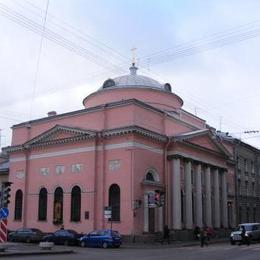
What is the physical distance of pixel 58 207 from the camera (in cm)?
4712

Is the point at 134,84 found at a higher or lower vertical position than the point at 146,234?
higher

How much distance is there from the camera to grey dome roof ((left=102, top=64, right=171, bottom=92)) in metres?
54.4

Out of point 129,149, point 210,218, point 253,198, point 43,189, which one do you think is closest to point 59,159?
point 43,189

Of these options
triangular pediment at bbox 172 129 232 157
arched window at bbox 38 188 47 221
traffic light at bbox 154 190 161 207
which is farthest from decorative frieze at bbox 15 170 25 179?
triangular pediment at bbox 172 129 232 157

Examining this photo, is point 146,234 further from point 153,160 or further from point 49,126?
point 49,126

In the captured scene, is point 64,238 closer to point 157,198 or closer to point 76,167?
point 157,198

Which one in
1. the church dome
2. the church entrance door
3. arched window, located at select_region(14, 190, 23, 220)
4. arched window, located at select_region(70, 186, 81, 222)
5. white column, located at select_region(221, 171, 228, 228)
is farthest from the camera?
white column, located at select_region(221, 171, 228, 228)

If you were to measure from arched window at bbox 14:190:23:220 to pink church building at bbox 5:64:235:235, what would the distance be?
0.35ft

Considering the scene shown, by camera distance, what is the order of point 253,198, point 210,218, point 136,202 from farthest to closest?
1. point 253,198
2. point 210,218
3. point 136,202

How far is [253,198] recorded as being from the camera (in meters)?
67.7

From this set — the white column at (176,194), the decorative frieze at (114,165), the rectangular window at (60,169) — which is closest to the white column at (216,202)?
the white column at (176,194)

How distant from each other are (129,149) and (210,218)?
1493cm

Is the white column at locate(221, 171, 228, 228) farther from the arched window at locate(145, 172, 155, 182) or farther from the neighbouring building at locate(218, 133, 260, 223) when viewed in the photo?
the arched window at locate(145, 172, 155, 182)

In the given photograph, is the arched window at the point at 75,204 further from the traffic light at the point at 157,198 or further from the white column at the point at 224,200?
the white column at the point at 224,200
